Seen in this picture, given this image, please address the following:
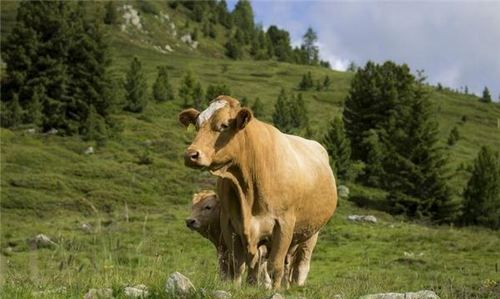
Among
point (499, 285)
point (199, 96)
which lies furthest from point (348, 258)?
point (199, 96)

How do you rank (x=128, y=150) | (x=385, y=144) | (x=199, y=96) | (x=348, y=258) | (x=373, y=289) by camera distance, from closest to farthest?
(x=373, y=289), (x=348, y=258), (x=128, y=150), (x=385, y=144), (x=199, y=96)

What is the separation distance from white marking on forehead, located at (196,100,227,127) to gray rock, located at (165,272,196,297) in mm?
1709

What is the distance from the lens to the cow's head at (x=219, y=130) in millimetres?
6801

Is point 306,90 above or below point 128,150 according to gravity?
above

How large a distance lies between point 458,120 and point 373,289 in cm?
9654

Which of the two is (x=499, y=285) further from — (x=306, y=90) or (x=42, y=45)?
(x=306, y=90)

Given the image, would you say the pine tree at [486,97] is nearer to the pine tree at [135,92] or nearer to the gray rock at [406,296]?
the pine tree at [135,92]

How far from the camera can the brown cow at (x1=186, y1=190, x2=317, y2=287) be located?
29.2 feet

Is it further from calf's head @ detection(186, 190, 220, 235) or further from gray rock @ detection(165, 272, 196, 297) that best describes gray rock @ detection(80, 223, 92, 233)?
gray rock @ detection(165, 272, 196, 297)

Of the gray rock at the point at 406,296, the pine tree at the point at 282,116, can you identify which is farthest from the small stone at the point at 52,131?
the gray rock at the point at 406,296

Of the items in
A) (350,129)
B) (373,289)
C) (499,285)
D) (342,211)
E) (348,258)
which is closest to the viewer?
(373,289)

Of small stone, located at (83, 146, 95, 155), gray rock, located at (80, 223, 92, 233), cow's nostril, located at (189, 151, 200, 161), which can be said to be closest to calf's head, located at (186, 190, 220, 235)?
cow's nostril, located at (189, 151, 200, 161)

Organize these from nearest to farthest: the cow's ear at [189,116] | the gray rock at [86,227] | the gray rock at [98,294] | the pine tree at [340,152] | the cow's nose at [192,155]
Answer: the gray rock at [98,294]
the cow's nose at [192,155]
the cow's ear at [189,116]
the gray rock at [86,227]
the pine tree at [340,152]

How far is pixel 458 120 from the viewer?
Answer: 9912cm
